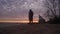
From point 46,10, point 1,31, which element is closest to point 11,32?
point 1,31

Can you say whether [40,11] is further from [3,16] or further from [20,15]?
[3,16]

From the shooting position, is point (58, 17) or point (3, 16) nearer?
point (3, 16)

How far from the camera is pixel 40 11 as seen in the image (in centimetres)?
417

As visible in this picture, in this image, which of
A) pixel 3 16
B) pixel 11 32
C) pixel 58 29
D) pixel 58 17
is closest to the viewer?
pixel 11 32

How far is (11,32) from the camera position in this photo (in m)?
2.31

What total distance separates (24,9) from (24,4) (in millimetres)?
176

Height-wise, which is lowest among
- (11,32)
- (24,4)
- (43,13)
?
(11,32)

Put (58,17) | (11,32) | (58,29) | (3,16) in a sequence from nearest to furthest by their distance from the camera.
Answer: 1. (11,32)
2. (58,29)
3. (3,16)
4. (58,17)

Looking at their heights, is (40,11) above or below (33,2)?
below

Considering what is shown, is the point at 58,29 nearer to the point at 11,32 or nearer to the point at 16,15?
the point at 11,32

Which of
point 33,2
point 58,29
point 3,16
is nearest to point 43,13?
point 33,2

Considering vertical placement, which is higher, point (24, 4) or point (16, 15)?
point (24, 4)

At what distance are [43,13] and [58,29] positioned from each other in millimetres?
1810

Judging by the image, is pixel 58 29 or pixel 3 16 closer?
pixel 58 29
